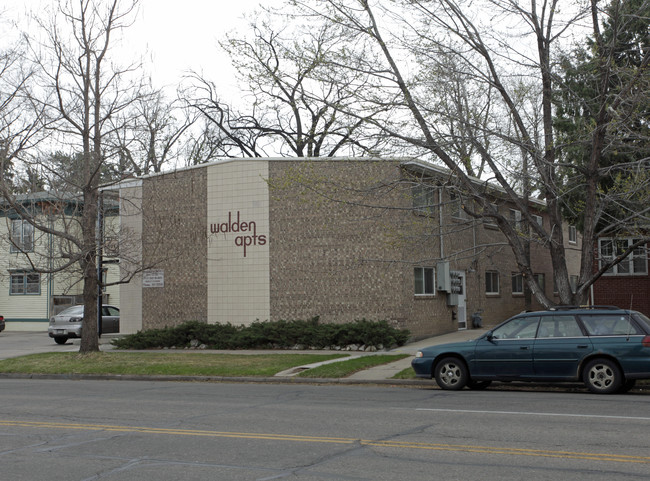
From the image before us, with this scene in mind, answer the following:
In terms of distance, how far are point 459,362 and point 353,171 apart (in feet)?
35.3

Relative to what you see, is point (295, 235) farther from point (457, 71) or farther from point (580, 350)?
point (580, 350)

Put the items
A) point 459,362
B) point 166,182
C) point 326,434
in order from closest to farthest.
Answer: point 326,434 < point 459,362 < point 166,182

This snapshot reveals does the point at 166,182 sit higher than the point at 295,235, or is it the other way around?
the point at 166,182

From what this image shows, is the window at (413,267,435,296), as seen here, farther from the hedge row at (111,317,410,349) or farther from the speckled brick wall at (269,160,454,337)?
the hedge row at (111,317,410,349)

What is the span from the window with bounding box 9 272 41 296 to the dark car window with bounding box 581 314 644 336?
118ft

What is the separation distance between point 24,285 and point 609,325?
37379 millimetres

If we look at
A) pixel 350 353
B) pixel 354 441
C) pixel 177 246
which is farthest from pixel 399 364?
pixel 177 246

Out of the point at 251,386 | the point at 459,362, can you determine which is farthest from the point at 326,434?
the point at 251,386

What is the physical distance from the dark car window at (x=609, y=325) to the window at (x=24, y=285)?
3588 cm

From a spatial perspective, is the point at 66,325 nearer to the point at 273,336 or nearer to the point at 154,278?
the point at 154,278

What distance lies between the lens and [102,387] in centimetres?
1550

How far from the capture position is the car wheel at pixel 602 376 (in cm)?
1223

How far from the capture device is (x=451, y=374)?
44.6ft

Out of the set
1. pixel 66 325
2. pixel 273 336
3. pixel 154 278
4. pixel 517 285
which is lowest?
pixel 273 336
